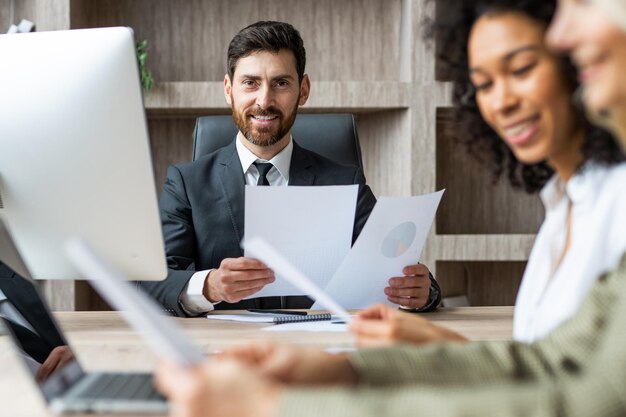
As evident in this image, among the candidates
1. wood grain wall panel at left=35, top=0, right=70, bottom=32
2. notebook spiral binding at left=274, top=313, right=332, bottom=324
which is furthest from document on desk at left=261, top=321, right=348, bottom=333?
wood grain wall panel at left=35, top=0, right=70, bottom=32

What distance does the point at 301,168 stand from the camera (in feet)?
7.97

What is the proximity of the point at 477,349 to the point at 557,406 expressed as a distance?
0.72 feet

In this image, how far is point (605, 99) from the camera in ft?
2.32

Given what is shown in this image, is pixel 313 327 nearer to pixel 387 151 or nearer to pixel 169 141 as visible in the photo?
pixel 387 151

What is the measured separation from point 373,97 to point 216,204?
1027 mm

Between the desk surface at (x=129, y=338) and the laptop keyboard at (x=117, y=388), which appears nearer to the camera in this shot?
the laptop keyboard at (x=117, y=388)

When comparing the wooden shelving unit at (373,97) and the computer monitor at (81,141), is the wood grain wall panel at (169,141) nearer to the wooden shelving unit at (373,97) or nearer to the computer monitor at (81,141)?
the wooden shelving unit at (373,97)

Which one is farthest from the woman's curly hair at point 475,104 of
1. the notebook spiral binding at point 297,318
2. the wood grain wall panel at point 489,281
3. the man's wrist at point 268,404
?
the wood grain wall panel at point 489,281

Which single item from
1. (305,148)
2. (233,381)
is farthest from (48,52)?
(305,148)

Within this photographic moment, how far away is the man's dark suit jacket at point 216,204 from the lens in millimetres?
2266

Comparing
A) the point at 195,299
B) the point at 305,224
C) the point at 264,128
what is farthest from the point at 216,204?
the point at 305,224

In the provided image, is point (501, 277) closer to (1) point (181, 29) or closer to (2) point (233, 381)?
(1) point (181, 29)

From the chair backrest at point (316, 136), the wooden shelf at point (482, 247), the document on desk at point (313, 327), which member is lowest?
the wooden shelf at point (482, 247)

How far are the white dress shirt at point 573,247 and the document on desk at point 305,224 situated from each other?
0.73m
